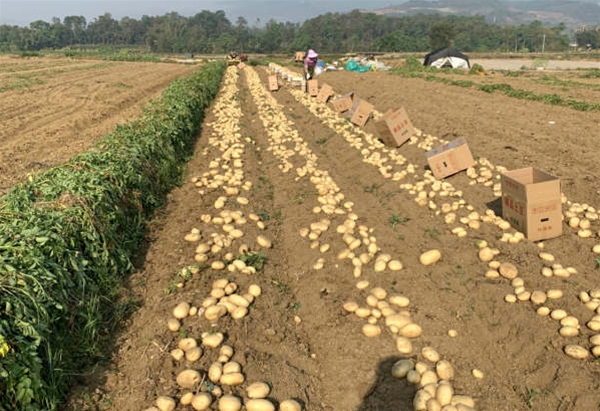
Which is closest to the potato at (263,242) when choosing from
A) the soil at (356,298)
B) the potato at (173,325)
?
the soil at (356,298)

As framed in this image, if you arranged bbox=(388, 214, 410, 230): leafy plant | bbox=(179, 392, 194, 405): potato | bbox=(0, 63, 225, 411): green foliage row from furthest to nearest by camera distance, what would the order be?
1. bbox=(388, 214, 410, 230): leafy plant
2. bbox=(179, 392, 194, 405): potato
3. bbox=(0, 63, 225, 411): green foliage row

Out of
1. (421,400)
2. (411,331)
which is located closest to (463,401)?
(421,400)

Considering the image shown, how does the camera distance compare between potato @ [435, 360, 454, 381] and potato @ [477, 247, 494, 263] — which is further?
potato @ [477, 247, 494, 263]

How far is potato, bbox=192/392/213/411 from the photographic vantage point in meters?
3.13

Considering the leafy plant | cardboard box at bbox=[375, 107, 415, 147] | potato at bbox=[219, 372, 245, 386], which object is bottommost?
potato at bbox=[219, 372, 245, 386]

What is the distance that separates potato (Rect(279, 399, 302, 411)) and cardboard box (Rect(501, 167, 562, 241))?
3.71m

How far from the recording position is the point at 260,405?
10.1ft

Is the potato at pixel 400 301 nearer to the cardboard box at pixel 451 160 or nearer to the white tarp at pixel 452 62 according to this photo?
the cardboard box at pixel 451 160

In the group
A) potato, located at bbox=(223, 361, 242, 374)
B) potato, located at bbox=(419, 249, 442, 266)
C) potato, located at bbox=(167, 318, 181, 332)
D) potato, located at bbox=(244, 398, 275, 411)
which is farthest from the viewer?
potato, located at bbox=(419, 249, 442, 266)

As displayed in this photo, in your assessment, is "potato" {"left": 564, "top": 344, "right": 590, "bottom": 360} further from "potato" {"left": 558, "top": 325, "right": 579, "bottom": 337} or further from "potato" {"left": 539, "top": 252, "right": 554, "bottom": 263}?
"potato" {"left": 539, "top": 252, "right": 554, "bottom": 263}

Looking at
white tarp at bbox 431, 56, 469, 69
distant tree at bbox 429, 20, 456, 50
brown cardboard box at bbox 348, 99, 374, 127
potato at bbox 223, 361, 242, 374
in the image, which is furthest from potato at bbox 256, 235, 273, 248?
distant tree at bbox 429, 20, 456, 50

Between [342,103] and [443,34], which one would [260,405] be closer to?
[342,103]

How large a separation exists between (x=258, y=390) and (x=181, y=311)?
1219mm

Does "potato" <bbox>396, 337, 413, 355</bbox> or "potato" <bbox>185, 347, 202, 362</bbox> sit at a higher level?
"potato" <bbox>185, 347, 202, 362</bbox>
